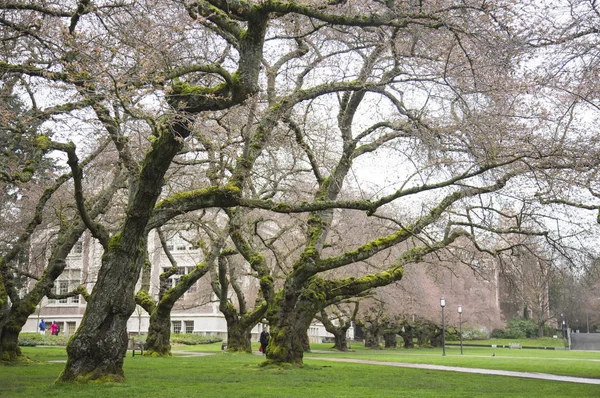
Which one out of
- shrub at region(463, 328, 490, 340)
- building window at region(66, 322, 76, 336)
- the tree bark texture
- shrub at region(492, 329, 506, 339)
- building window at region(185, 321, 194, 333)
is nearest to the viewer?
the tree bark texture

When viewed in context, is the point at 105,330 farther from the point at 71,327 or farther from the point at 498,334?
the point at 498,334

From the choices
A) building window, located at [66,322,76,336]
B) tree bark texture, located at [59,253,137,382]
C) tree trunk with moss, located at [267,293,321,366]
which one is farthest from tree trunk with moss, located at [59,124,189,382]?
building window, located at [66,322,76,336]

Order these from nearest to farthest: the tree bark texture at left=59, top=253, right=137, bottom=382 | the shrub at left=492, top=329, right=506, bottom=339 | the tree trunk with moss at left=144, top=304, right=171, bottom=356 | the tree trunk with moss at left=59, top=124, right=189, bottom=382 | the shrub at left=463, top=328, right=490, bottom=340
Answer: the tree trunk with moss at left=59, top=124, right=189, bottom=382, the tree bark texture at left=59, top=253, right=137, bottom=382, the tree trunk with moss at left=144, top=304, right=171, bottom=356, the shrub at left=463, top=328, right=490, bottom=340, the shrub at left=492, top=329, right=506, bottom=339

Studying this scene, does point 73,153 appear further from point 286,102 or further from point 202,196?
point 286,102

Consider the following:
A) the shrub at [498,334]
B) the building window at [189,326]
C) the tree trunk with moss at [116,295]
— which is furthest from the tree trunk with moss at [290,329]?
the shrub at [498,334]

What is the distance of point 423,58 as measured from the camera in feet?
41.1

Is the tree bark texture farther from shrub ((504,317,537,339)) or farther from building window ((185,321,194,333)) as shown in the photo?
shrub ((504,317,537,339))

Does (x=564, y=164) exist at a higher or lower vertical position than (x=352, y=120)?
lower

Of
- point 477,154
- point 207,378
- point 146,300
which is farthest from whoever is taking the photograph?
point 146,300

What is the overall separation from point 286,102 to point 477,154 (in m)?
4.57

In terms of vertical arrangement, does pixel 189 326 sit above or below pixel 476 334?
above

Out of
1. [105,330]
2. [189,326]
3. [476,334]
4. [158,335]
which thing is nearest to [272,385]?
[105,330]

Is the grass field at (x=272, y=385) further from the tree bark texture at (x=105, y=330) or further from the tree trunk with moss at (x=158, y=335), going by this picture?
the tree trunk with moss at (x=158, y=335)

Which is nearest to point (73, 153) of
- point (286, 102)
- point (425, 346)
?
point (286, 102)
